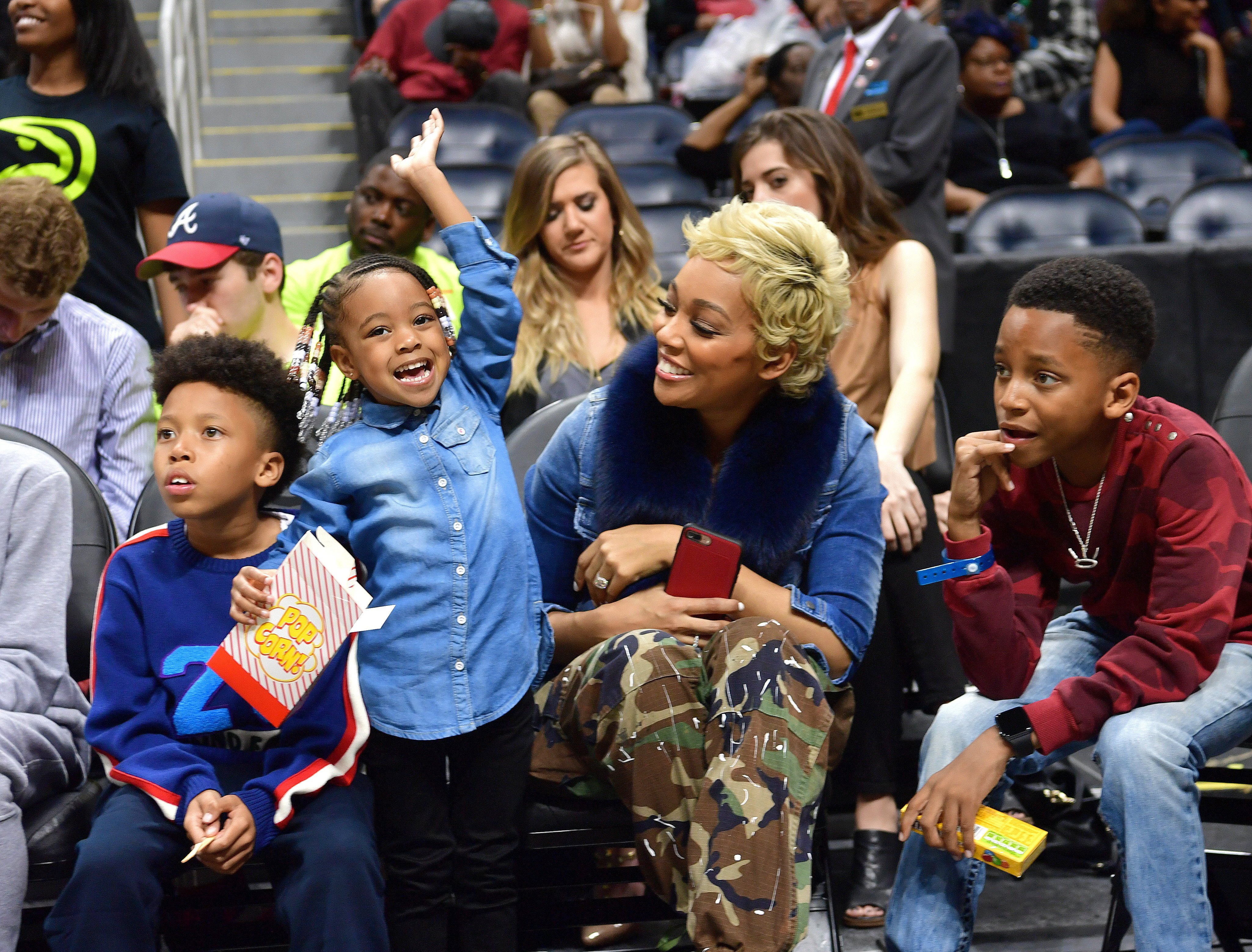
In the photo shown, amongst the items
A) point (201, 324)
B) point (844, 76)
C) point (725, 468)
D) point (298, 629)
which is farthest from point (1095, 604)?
point (844, 76)

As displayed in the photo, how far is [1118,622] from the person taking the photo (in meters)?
2.00

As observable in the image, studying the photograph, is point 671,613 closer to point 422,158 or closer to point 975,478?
point 975,478

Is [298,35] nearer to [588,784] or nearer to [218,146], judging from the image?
[218,146]

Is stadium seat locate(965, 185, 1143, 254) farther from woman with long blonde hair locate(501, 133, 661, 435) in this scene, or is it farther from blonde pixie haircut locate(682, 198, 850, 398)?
blonde pixie haircut locate(682, 198, 850, 398)

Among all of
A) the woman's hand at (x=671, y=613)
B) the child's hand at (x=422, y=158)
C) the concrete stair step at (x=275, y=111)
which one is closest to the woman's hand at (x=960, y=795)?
the woman's hand at (x=671, y=613)

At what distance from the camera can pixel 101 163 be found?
10.1 feet

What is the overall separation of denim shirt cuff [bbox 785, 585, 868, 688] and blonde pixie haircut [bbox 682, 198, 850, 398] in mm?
309

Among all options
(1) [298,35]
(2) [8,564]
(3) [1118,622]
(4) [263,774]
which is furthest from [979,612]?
(1) [298,35]

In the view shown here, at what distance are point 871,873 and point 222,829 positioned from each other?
46.5 inches

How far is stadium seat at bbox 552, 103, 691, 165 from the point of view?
5340mm

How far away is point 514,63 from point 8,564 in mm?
4314

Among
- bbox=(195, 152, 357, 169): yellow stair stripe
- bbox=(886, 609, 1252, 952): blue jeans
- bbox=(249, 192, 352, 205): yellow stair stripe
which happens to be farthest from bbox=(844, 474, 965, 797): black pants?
bbox=(195, 152, 357, 169): yellow stair stripe

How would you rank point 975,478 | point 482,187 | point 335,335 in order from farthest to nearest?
point 482,187 → point 335,335 → point 975,478

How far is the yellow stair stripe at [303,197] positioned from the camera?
605 centimetres
